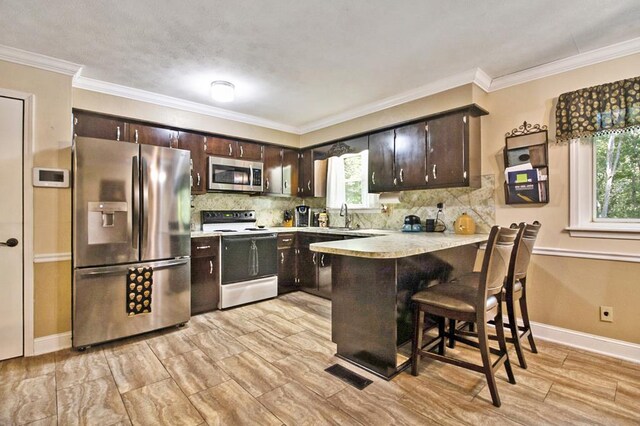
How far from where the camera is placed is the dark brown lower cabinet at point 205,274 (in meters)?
3.54

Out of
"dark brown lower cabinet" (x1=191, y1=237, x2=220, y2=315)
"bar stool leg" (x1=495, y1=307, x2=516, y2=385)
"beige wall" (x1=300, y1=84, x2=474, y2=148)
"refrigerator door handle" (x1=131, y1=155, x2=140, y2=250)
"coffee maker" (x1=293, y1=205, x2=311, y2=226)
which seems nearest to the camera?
"bar stool leg" (x1=495, y1=307, x2=516, y2=385)

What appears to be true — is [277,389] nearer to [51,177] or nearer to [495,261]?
[495,261]

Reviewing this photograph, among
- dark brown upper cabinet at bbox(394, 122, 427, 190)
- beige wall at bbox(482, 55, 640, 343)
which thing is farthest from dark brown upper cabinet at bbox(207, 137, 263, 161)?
beige wall at bbox(482, 55, 640, 343)

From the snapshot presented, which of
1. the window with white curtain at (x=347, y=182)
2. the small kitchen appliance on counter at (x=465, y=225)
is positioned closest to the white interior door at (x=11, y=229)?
the window with white curtain at (x=347, y=182)

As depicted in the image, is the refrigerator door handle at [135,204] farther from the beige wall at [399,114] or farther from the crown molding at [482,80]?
the crown molding at [482,80]

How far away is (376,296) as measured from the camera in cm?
220

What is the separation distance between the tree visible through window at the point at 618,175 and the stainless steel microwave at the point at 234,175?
370 cm

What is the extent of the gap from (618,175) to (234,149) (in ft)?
13.3

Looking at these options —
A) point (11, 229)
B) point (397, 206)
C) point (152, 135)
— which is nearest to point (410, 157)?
point (397, 206)

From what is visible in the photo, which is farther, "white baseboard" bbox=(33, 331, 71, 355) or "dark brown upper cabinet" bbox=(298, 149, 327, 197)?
"dark brown upper cabinet" bbox=(298, 149, 327, 197)

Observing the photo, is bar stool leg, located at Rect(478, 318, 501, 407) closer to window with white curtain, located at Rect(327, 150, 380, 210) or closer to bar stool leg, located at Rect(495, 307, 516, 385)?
bar stool leg, located at Rect(495, 307, 516, 385)

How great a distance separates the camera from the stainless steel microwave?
3988 millimetres

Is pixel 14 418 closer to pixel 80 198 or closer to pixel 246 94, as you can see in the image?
pixel 80 198

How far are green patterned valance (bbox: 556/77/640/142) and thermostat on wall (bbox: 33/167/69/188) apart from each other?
4421 mm
